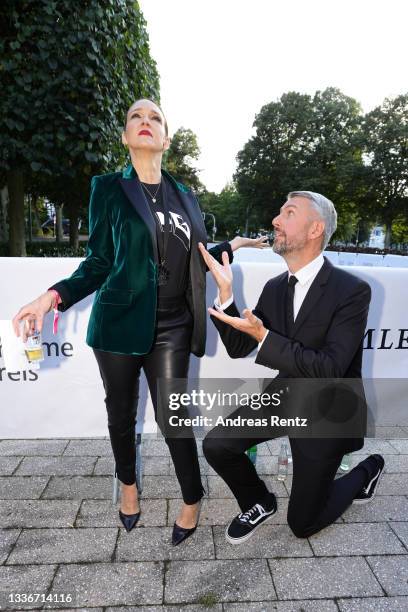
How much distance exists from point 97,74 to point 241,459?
297 inches

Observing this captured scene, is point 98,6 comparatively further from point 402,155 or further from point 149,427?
point 402,155

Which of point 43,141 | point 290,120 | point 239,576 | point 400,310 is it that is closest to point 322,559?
point 239,576

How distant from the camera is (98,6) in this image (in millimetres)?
7180

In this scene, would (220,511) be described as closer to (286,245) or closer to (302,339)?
(302,339)

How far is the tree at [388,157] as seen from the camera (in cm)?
3806

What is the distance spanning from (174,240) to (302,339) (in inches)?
37.3

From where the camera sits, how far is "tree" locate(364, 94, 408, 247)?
125ft

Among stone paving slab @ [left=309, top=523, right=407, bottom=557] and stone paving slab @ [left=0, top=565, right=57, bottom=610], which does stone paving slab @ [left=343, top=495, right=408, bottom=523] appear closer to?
stone paving slab @ [left=309, top=523, right=407, bottom=557]

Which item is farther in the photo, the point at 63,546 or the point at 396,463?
the point at 396,463

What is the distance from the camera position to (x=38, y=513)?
2904 mm

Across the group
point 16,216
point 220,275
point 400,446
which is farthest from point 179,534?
point 16,216

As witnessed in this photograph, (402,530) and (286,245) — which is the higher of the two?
(286,245)

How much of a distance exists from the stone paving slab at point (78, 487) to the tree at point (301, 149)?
140 ft

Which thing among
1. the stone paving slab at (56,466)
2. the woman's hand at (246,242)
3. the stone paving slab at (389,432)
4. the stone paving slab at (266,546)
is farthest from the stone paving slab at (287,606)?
the stone paving slab at (389,432)
